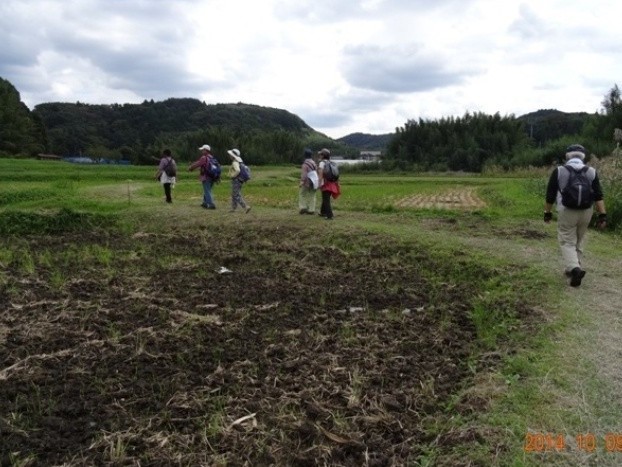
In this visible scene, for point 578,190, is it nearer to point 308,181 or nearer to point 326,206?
point 326,206

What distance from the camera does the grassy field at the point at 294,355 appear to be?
10.1ft

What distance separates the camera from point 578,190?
19.8 feet

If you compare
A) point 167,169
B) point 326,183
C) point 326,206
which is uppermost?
point 167,169

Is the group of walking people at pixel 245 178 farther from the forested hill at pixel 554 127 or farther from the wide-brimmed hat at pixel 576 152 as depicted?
the forested hill at pixel 554 127

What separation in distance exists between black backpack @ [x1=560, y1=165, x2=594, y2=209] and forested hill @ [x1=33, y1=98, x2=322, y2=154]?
237ft

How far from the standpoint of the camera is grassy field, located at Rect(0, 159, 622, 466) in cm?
307

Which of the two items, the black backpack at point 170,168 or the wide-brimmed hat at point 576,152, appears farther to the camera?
the black backpack at point 170,168

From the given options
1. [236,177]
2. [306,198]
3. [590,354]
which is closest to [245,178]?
[236,177]

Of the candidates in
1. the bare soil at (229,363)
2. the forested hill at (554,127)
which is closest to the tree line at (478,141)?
the forested hill at (554,127)

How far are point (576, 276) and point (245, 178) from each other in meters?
7.72

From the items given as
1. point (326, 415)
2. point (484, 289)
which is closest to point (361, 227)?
point (484, 289)

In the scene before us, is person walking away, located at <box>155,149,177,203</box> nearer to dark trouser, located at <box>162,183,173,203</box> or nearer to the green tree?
dark trouser, located at <box>162,183,173,203</box>

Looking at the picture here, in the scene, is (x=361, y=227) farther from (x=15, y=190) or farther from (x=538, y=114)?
(x=538, y=114)

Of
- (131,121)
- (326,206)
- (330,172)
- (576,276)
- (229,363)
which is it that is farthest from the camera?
(131,121)
